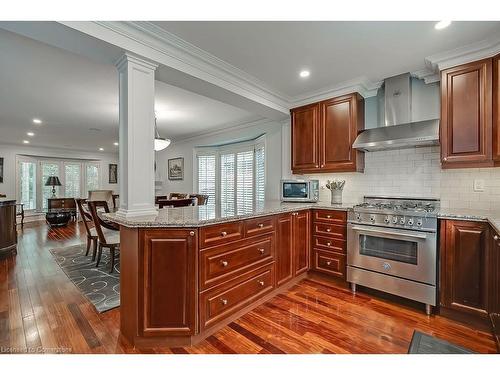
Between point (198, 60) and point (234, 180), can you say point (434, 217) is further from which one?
point (234, 180)

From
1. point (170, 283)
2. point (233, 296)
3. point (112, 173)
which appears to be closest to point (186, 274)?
point (170, 283)

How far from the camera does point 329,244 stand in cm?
292

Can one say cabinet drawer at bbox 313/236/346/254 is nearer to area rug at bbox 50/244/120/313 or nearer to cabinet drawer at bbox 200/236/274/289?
cabinet drawer at bbox 200/236/274/289

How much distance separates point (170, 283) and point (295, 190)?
81.1 inches

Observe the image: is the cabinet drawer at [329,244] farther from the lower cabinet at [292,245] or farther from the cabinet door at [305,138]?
the cabinet door at [305,138]

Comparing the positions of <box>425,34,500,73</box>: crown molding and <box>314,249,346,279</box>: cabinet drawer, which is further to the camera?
<box>314,249,346,279</box>: cabinet drawer

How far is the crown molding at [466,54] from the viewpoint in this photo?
215 centimetres

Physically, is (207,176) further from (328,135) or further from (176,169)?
(328,135)

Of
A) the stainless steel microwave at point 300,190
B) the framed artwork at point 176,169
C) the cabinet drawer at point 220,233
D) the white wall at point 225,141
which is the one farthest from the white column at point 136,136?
the framed artwork at point 176,169

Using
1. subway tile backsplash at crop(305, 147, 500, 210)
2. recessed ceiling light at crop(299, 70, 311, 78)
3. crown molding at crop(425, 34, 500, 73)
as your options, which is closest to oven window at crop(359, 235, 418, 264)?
subway tile backsplash at crop(305, 147, 500, 210)

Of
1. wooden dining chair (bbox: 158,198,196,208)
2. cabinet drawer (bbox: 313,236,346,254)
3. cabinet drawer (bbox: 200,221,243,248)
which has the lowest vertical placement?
cabinet drawer (bbox: 313,236,346,254)

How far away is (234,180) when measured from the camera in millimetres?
5492

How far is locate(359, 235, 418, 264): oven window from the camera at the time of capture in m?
2.37
